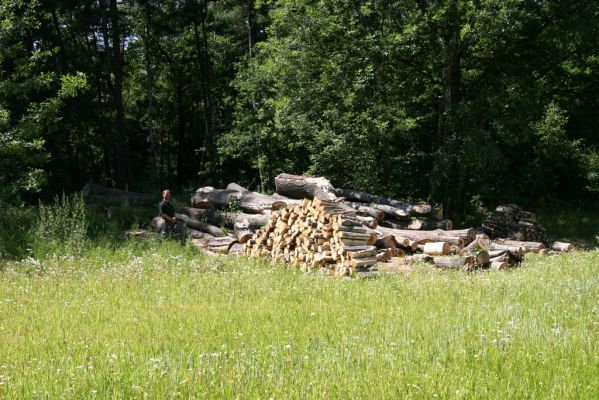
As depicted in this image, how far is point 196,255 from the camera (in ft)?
41.9

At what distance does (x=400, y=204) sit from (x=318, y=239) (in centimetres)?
500

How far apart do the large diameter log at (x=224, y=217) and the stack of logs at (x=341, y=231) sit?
0.09 feet

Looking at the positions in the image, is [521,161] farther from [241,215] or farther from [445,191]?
[241,215]

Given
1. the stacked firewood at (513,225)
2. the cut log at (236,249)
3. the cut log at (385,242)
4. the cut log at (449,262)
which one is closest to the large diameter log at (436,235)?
the cut log at (385,242)

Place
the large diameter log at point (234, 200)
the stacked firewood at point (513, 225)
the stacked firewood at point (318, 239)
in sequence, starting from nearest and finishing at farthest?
the stacked firewood at point (318, 239) < the large diameter log at point (234, 200) < the stacked firewood at point (513, 225)

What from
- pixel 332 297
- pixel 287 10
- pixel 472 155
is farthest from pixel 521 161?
pixel 332 297

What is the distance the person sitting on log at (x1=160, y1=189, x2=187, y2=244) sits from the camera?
1437 cm

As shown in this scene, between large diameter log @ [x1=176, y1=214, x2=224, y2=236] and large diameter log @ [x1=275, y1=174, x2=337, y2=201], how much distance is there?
7.42 ft

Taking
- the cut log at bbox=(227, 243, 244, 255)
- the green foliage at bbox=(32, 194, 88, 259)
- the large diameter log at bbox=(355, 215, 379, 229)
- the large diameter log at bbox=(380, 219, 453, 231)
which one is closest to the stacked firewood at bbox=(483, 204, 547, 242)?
the large diameter log at bbox=(380, 219, 453, 231)

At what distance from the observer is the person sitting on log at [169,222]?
47.1 feet

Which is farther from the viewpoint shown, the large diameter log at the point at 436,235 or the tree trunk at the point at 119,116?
the tree trunk at the point at 119,116

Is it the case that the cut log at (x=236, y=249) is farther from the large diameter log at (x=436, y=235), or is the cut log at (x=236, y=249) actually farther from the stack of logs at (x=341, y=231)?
the large diameter log at (x=436, y=235)

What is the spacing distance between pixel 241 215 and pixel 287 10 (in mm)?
9460

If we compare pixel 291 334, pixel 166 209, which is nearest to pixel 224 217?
pixel 166 209
